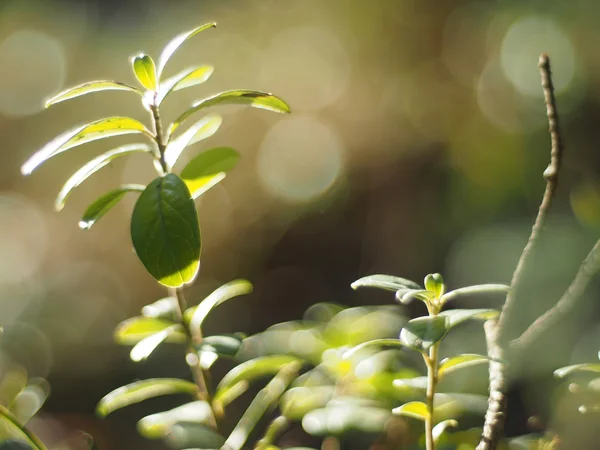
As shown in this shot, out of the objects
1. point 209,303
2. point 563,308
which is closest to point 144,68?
point 209,303

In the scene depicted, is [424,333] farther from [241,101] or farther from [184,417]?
[184,417]

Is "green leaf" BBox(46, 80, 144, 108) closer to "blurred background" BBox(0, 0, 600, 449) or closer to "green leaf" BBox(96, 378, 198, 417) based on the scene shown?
"green leaf" BBox(96, 378, 198, 417)

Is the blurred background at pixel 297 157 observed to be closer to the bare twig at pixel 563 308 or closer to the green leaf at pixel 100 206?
the bare twig at pixel 563 308

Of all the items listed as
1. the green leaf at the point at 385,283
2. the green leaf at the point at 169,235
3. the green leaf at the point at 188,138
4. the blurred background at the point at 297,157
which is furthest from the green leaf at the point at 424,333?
the blurred background at the point at 297,157

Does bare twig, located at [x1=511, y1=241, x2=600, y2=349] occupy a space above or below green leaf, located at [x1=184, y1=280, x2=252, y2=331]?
above

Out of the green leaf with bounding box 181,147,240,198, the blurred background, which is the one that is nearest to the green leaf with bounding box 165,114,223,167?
the green leaf with bounding box 181,147,240,198

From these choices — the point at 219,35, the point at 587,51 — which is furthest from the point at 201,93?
the point at 587,51

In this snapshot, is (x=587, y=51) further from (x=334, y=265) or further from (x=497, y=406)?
(x=497, y=406)
